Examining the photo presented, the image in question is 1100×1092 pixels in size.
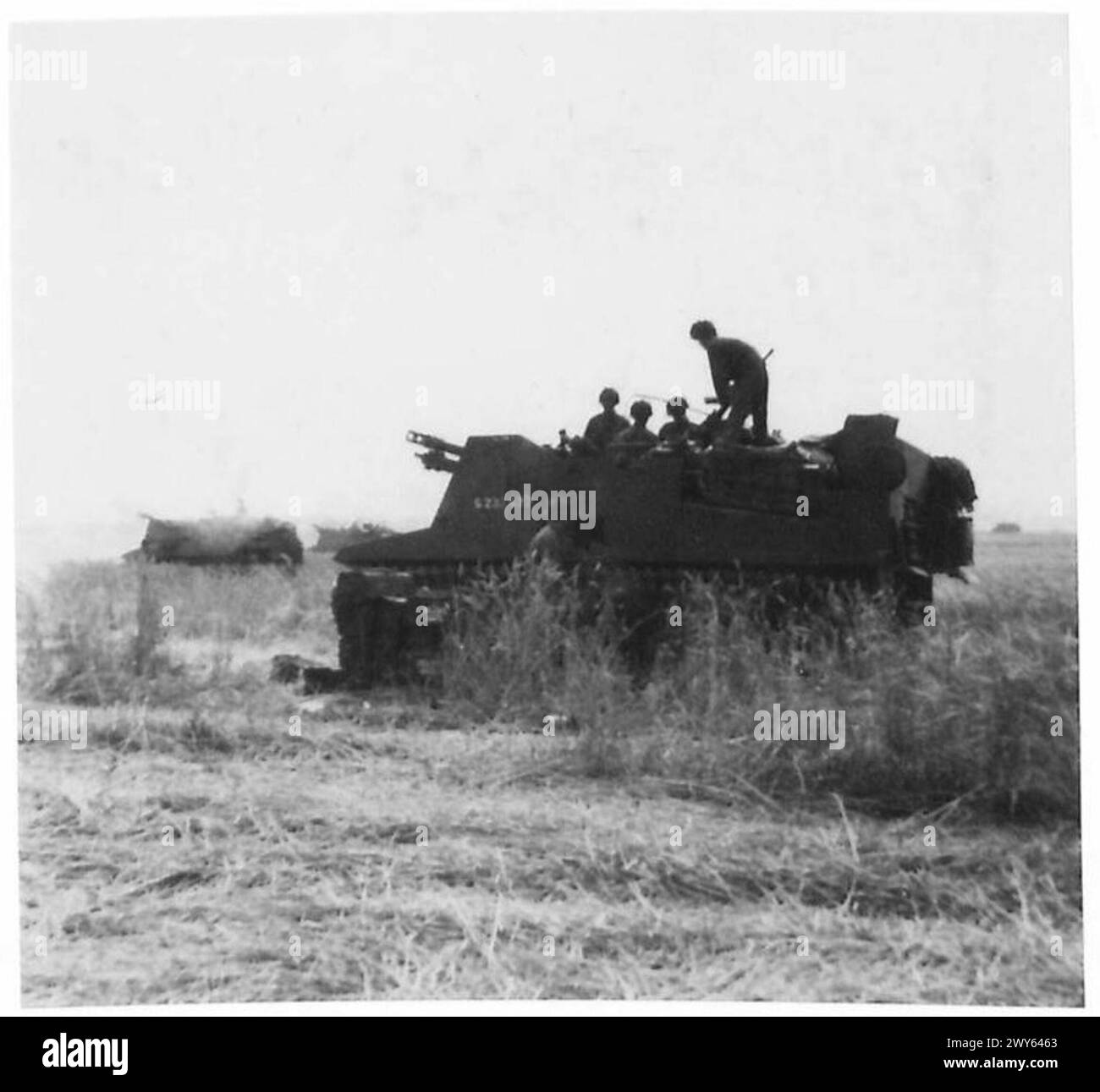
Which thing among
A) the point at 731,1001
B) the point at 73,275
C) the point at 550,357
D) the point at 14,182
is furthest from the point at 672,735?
the point at 14,182

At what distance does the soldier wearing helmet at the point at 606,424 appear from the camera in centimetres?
774

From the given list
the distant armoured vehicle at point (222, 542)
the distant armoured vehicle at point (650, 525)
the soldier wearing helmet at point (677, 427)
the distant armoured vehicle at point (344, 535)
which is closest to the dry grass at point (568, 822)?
the distant armoured vehicle at point (222, 542)

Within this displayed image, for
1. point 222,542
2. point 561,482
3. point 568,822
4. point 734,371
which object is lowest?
point 568,822

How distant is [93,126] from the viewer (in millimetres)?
7387

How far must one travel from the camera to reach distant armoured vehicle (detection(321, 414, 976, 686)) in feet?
25.8

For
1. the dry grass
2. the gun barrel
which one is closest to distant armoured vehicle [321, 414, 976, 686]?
the gun barrel

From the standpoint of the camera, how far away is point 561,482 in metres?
8.07

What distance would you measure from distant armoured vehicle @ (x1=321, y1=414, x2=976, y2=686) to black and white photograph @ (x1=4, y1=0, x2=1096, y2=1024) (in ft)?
0.11

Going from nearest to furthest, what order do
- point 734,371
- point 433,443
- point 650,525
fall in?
point 734,371 → point 433,443 → point 650,525

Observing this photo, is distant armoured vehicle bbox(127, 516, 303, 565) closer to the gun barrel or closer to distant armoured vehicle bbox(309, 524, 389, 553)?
distant armoured vehicle bbox(309, 524, 389, 553)

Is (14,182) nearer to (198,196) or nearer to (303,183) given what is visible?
(198,196)

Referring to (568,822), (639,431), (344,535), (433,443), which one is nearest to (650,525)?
(639,431)

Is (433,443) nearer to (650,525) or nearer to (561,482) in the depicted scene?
(561,482)

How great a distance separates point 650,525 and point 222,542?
Result: 7.14ft
